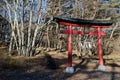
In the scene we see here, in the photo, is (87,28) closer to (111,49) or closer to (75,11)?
(75,11)

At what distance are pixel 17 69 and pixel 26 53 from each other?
11.6ft

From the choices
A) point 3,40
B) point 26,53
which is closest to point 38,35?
point 26,53

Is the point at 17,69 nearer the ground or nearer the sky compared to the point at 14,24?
nearer the ground

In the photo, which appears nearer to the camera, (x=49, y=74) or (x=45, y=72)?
(x=49, y=74)

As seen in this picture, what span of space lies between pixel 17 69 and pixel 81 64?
4.48 meters

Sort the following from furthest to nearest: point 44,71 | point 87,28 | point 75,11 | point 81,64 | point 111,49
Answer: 1. point 111,49
2. point 75,11
3. point 81,64
4. point 87,28
5. point 44,71

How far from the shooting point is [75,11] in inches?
720

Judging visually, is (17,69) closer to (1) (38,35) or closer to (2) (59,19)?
(2) (59,19)

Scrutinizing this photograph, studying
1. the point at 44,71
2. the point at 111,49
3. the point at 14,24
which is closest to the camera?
the point at 44,71

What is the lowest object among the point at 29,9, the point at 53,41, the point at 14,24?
the point at 53,41

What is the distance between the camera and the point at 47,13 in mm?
16375

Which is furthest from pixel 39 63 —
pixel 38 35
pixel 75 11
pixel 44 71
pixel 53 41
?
pixel 53 41

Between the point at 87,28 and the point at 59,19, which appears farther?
the point at 87,28

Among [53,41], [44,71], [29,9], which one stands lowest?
[44,71]
